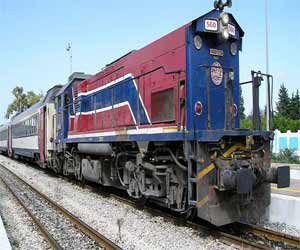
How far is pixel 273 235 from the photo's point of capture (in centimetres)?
628

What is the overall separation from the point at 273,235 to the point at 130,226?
259 centimetres

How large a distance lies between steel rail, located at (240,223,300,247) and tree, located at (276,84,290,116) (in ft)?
232

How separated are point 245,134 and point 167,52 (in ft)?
7.58

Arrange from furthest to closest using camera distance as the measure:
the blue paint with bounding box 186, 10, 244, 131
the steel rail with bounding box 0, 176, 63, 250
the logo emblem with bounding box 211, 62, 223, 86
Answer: the logo emblem with bounding box 211, 62, 223, 86 → the blue paint with bounding box 186, 10, 244, 131 → the steel rail with bounding box 0, 176, 63, 250

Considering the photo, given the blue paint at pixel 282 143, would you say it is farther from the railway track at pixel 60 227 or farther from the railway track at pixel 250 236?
the railway track at pixel 250 236

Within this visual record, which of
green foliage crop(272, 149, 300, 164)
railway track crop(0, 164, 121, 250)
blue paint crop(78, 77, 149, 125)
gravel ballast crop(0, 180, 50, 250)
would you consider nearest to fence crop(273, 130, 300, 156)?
green foliage crop(272, 149, 300, 164)

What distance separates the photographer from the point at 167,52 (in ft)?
24.5

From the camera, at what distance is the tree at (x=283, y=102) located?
7384 centimetres

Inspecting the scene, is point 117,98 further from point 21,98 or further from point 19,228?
point 21,98

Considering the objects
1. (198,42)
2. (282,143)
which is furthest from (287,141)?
(198,42)

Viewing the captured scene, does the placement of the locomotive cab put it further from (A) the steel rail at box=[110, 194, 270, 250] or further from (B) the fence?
(B) the fence

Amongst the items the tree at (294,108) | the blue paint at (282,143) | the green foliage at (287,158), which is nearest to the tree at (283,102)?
the tree at (294,108)

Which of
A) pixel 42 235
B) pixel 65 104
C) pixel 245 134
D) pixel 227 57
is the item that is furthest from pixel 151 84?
pixel 65 104

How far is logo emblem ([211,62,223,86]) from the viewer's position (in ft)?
23.1
